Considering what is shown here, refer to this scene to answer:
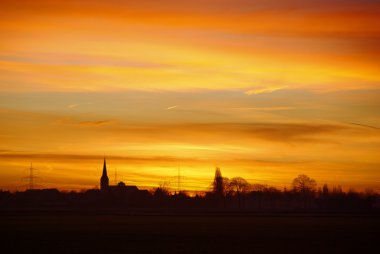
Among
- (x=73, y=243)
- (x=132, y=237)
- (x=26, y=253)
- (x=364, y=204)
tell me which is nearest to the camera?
(x=26, y=253)

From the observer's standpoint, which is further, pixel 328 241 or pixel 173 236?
pixel 173 236

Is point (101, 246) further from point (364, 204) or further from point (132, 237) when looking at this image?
point (364, 204)

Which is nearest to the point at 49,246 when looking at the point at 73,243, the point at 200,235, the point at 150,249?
the point at 73,243

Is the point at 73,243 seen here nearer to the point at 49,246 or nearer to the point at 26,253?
the point at 49,246

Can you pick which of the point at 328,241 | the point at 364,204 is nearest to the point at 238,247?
the point at 328,241

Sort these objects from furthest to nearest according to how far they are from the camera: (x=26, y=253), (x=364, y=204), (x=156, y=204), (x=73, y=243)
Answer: (x=156, y=204), (x=364, y=204), (x=73, y=243), (x=26, y=253)

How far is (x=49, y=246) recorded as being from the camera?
45.2 meters

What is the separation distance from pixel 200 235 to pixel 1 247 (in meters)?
20.1

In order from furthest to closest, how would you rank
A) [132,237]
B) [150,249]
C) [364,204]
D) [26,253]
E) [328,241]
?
1. [364,204]
2. [132,237]
3. [328,241]
4. [150,249]
5. [26,253]

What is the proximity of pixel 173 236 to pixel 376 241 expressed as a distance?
17.8 metres

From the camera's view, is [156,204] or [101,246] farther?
[156,204]

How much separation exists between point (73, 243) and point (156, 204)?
152m

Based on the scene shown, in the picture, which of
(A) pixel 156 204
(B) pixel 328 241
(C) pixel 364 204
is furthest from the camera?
(A) pixel 156 204

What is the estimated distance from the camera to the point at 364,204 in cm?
18275
